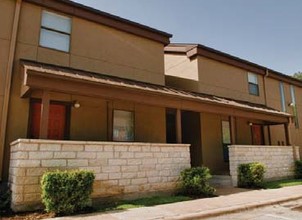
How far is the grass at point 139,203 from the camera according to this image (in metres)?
7.27

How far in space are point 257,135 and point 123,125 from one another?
9242 mm

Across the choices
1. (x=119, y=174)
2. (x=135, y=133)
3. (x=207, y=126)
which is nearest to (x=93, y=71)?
(x=135, y=133)

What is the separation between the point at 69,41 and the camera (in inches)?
405

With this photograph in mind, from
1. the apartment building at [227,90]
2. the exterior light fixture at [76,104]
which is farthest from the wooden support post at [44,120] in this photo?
the apartment building at [227,90]

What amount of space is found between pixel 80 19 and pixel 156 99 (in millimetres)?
4314

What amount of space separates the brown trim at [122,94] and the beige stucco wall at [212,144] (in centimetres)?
163

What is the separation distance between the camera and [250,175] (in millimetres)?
11242

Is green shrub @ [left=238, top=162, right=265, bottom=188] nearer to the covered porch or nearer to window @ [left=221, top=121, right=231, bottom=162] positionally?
the covered porch

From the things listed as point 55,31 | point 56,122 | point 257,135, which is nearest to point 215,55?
point 257,135

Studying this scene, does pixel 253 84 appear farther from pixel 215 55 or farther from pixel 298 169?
pixel 298 169

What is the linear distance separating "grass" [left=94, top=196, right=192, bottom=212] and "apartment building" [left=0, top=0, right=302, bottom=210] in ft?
1.48

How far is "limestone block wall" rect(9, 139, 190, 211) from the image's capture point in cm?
671

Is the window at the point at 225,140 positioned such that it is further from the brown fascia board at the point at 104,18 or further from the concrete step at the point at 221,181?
the brown fascia board at the point at 104,18

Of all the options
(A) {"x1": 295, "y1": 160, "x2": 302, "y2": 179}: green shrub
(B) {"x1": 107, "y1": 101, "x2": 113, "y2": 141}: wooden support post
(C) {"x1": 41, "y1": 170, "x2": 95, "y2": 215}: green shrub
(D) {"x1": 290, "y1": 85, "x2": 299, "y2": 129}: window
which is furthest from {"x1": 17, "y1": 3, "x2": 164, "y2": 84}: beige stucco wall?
(D) {"x1": 290, "y1": 85, "x2": 299, "y2": 129}: window
